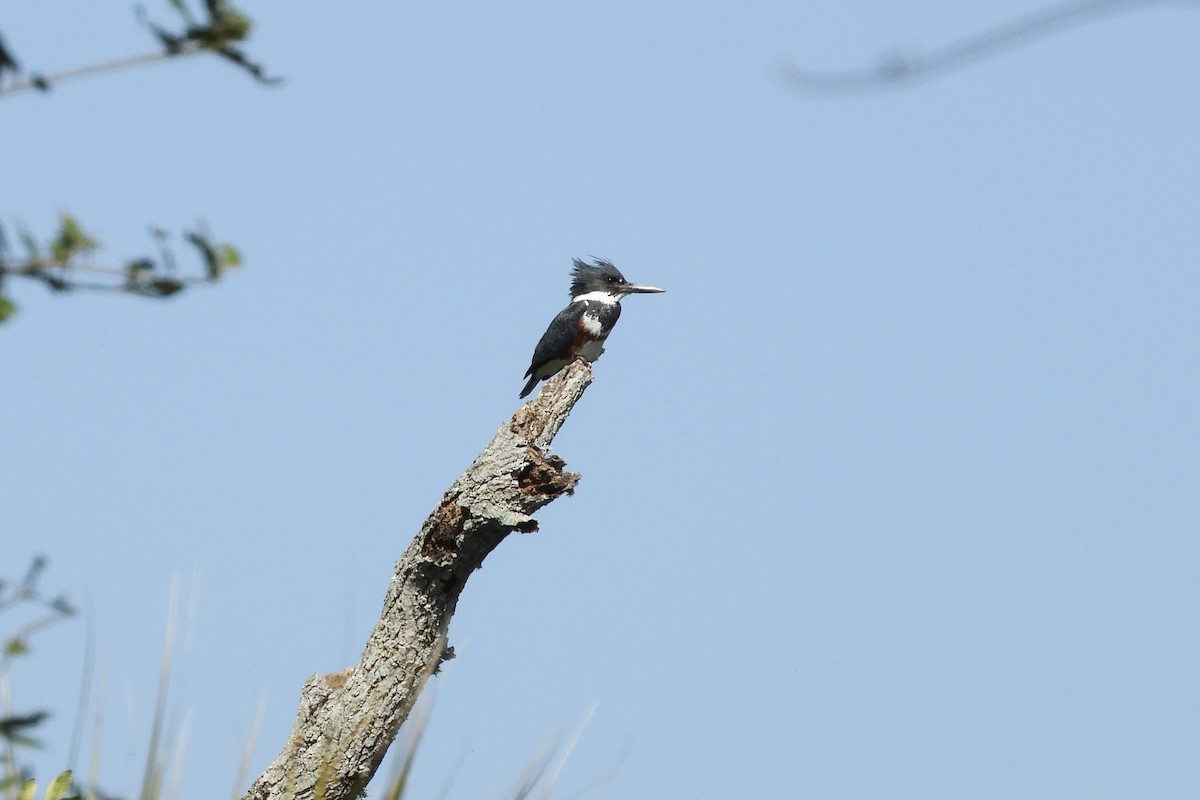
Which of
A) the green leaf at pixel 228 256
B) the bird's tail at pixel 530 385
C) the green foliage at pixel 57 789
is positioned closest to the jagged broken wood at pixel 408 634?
the green foliage at pixel 57 789

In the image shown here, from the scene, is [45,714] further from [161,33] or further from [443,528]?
[443,528]

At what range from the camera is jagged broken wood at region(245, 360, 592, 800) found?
5270mm

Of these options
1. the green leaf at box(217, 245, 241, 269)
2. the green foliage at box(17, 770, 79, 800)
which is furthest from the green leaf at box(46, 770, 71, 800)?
the green leaf at box(217, 245, 241, 269)

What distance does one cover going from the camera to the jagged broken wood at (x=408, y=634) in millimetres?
5270

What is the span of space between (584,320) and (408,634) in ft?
17.4

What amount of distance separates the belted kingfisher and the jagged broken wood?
4.69m

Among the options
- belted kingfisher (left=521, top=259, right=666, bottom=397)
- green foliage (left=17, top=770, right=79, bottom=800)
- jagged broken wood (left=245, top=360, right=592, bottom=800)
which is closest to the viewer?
green foliage (left=17, top=770, right=79, bottom=800)

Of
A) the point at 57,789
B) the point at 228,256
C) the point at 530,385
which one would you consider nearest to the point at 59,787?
the point at 57,789

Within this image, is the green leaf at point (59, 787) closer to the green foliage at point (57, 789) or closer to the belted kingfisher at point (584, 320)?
the green foliage at point (57, 789)

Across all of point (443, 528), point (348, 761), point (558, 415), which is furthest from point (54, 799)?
point (558, 415)

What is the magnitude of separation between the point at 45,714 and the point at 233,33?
2.90 feet

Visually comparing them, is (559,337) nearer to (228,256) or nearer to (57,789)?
(57,789)

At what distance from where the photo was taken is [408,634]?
5398 millimetres

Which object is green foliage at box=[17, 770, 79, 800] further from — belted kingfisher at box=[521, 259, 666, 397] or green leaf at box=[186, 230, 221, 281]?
belted kingfisher at box=[521, 259, 666, 397]
